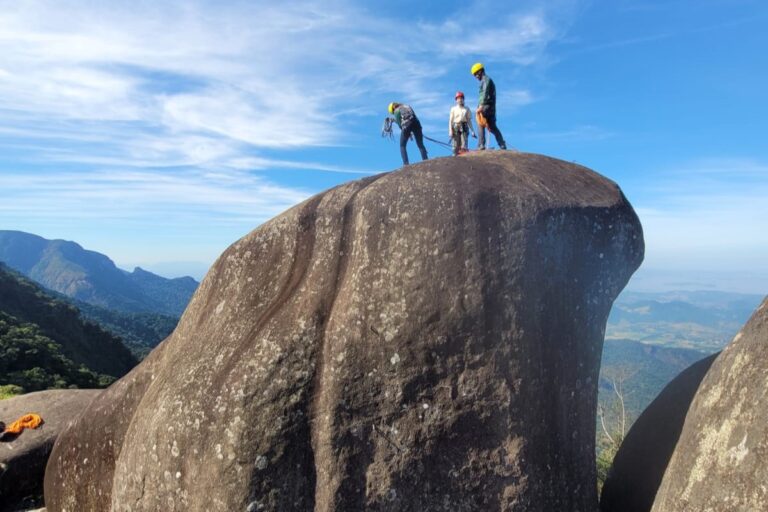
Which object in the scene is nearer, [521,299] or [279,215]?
[521,299]

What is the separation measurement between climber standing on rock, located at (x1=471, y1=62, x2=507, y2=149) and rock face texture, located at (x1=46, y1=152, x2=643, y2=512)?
5.44 m

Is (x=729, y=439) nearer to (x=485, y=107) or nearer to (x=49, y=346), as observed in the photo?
(x=485, y=107)

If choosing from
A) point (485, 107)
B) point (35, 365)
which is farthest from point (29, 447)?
point (35, 365)

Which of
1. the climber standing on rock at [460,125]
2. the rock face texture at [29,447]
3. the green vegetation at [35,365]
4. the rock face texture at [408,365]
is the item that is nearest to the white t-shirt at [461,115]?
the climber standing on rock at [460,125]

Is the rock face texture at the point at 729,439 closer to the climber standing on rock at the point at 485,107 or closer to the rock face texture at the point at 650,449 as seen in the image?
the rock face texture at the point at 650,449

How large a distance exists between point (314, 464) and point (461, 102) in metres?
10.5

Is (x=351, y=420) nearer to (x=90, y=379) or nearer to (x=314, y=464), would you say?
(x=314, y=464)

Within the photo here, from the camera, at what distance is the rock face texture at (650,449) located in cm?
783

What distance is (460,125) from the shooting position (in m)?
14.5

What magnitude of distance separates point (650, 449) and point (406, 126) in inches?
398

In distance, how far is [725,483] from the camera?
224 inches

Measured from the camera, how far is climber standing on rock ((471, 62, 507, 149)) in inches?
529

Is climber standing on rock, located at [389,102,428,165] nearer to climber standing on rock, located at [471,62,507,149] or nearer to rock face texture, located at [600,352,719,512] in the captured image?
climber standing on rock, located at [471,62,507,149]

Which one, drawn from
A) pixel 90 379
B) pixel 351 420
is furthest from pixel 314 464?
pixel 90 379
